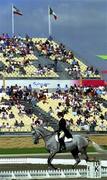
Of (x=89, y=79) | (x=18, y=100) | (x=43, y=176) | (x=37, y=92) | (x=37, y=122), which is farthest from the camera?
(x=89, y=79)

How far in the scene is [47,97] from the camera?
61.1 meters

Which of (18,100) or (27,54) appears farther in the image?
(27,54)

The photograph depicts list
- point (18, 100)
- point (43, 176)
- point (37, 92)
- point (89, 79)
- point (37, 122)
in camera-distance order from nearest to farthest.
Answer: point (43, 176), point (37, 122), point (18, 100), point (37, 92), point (89, 79)

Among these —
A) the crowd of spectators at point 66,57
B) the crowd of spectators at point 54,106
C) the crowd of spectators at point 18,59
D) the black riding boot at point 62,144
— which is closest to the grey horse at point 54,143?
the black riding boot at point 62,144

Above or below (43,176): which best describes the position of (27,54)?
above

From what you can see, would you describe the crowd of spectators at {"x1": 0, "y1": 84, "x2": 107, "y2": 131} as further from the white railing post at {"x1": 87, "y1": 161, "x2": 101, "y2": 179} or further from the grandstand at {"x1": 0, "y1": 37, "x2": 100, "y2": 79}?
the white railing post at {"x1": 87, "y1": 161, "x2": 101, "y2": 179}

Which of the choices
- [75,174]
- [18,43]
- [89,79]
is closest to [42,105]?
[89,79]

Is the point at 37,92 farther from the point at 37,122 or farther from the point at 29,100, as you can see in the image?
the point at 37,122

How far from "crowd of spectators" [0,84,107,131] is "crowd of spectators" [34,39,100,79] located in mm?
3922

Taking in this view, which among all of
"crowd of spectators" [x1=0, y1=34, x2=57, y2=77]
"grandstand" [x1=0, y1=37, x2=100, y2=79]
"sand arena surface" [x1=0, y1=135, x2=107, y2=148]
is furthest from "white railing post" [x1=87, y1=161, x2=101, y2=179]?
"crowd of spectators" [x1=0, y1=34, x2=57, y2=77]

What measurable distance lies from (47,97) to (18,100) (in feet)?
13.4

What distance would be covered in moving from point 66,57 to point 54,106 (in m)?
15.4

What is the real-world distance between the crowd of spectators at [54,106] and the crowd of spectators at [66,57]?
392 centimetres

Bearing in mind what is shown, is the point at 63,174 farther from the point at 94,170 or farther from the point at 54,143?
the point at 54,143
